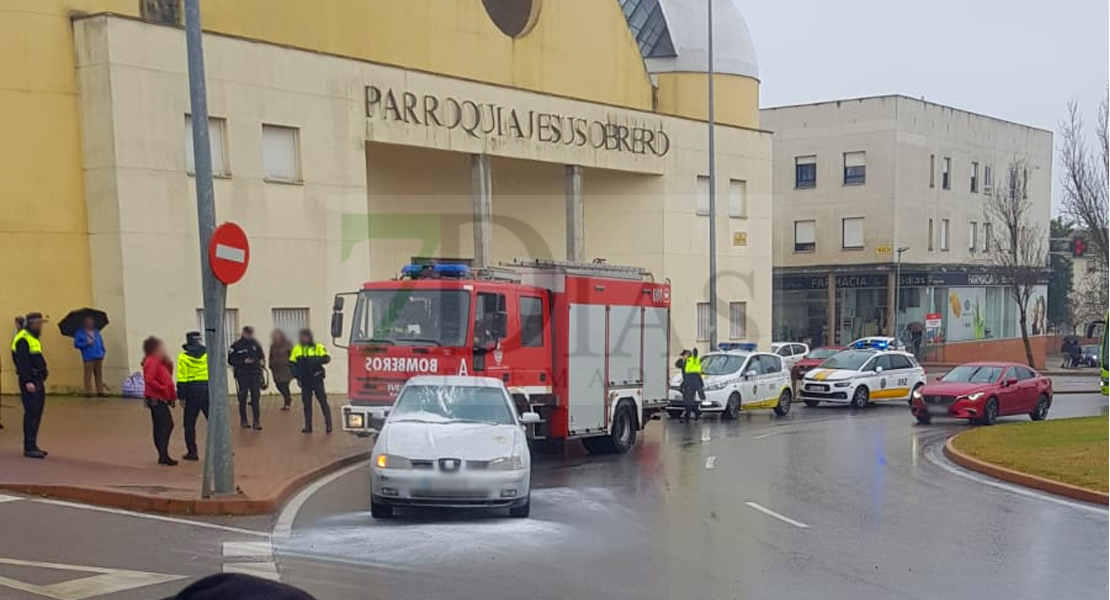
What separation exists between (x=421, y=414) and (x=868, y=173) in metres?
44.7

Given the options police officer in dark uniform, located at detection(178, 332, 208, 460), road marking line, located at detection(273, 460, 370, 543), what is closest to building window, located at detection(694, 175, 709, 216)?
road marking line, located at detection(273, 460, 370, 543)

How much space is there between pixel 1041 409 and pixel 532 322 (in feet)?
49.8

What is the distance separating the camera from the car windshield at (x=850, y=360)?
2920 centimetres

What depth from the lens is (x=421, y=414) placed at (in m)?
11.8

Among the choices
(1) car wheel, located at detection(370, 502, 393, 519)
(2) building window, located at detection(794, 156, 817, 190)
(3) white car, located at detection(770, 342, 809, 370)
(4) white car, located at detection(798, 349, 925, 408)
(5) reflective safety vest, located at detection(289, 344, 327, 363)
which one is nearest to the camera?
(1) car wheel, located at detection(370, 502, 393, 519)

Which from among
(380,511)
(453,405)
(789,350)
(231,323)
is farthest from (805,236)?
(380,511)

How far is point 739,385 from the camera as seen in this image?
2494 cm

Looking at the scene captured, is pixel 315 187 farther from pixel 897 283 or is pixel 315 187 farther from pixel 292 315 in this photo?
pixel 897 283

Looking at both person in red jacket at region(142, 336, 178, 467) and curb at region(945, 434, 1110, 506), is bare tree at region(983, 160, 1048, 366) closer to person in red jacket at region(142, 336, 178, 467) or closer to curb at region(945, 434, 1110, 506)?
curb at region(945, 434, 1110, 506)

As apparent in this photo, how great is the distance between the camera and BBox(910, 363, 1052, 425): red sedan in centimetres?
2334

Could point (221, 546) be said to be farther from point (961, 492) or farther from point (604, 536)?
point (961, 492)

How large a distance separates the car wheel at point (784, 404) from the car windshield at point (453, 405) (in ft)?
50.0

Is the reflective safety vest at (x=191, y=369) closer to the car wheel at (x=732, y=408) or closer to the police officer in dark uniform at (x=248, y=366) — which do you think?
the police officer in dark uniform at (x=248, y=366)

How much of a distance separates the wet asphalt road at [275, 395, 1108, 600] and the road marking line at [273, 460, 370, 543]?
0.39 ft
